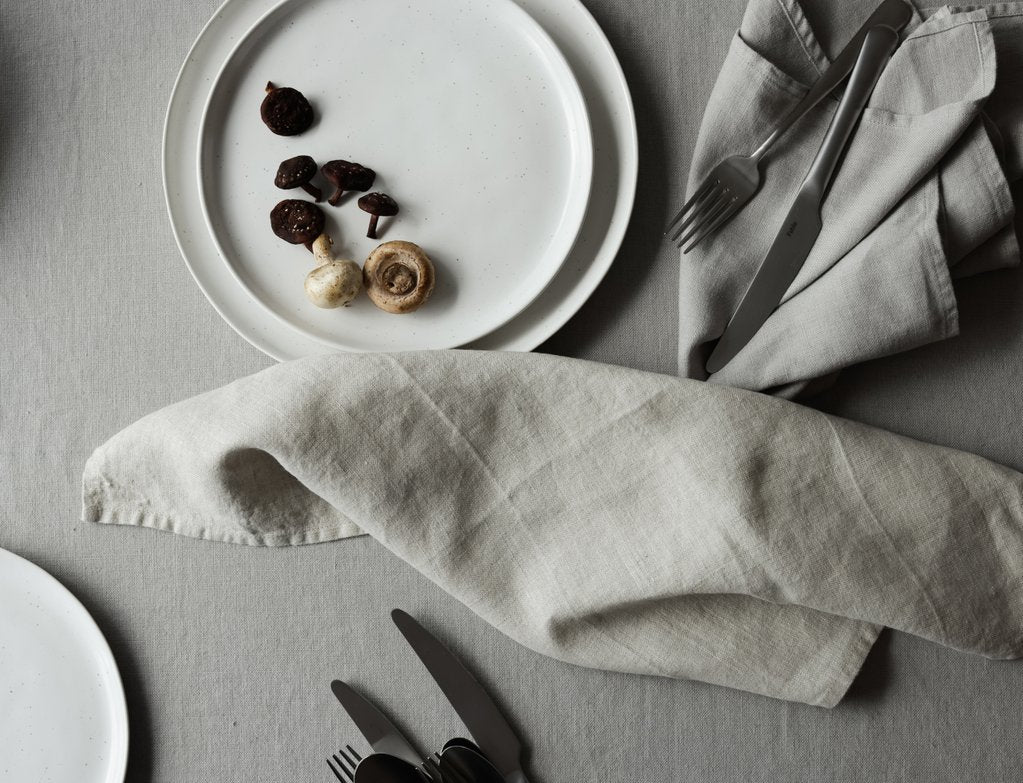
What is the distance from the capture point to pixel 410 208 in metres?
0.80

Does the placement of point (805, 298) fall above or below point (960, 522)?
above

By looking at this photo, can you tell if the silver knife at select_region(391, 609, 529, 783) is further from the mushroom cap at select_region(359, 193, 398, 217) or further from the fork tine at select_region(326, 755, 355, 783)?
the mushroom cap at select_region(359, 193, 398, 217)

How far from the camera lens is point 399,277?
30.6 inches

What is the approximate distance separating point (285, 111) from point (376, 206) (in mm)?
133

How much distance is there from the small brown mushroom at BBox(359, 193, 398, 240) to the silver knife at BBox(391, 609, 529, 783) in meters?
0.39

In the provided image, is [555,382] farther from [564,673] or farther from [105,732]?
[105,732]

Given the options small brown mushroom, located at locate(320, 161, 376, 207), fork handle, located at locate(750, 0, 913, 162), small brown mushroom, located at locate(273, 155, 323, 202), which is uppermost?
small brown mushroom, located at locate(273, 155, 323, 202)

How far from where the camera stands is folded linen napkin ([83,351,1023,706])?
2.40 feet

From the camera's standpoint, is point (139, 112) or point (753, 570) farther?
point (139, 112)

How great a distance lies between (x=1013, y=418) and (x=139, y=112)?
95cm

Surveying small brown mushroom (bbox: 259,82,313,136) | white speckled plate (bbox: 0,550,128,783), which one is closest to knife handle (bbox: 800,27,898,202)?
small brown mushroom (bbox: 259,82,313,136)

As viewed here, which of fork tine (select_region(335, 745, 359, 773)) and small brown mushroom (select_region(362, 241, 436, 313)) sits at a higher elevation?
small brown mushroom (select_region(362, 241, 436, 313))

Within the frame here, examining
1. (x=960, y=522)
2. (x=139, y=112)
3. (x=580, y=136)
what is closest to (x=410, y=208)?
(x=580, y=136)

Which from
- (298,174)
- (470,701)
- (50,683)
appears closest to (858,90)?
(298,174)
